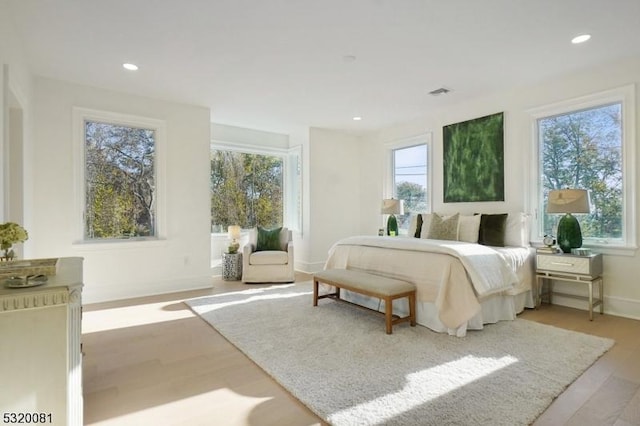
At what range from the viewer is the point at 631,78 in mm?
3455

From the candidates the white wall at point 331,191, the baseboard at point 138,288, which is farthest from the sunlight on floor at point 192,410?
the white wall at point 331,191

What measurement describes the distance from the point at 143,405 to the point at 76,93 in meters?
3.80

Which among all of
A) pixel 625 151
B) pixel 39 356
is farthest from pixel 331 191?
pixel 39 356

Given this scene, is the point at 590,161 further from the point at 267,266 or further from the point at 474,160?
the point at 267,266

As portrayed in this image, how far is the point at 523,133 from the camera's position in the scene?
4301mm

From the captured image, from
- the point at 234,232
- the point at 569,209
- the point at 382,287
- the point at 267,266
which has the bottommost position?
the point at 267,266

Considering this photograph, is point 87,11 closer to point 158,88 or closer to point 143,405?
point 158,88

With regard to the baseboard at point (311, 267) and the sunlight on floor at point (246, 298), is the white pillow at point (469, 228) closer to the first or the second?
the sunlight on floor at point (246, 298)

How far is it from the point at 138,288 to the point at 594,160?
18.3 ft

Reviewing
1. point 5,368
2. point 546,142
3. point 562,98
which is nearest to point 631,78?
point 562,98

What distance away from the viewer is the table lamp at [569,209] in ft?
11.2

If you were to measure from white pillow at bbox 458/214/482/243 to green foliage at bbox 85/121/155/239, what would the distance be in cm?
407

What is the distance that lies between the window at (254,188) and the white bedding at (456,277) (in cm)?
307

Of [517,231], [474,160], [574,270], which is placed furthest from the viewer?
[474,160]
